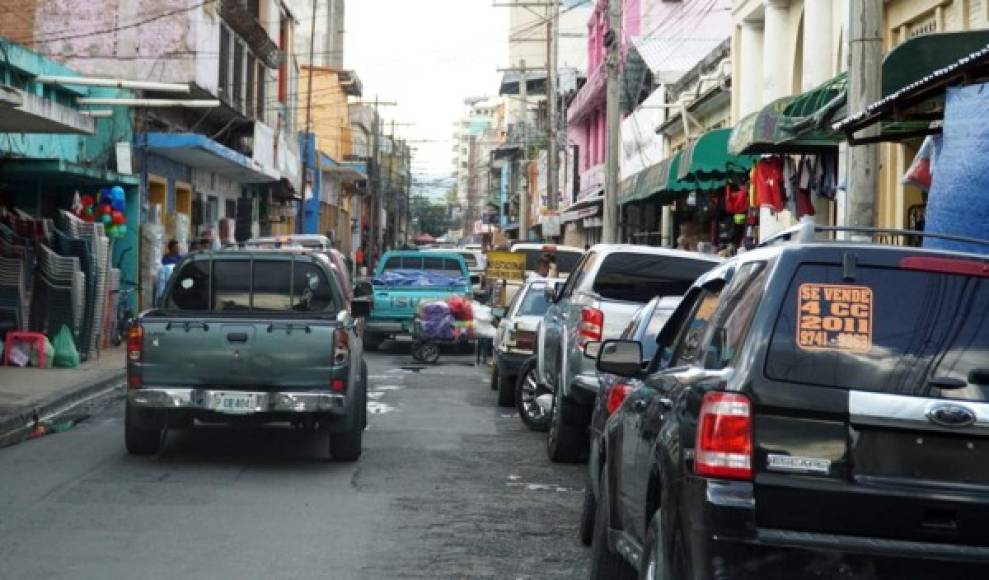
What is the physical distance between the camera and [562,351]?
1312 cm

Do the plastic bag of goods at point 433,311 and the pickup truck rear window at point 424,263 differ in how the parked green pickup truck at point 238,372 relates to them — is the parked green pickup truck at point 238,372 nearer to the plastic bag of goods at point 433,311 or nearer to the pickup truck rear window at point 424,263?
the plastic bag of goods at point 433,311

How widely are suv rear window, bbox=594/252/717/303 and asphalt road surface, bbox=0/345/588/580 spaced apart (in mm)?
1696

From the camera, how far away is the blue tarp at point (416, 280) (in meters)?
26.5

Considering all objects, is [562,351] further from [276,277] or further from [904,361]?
[904,361]

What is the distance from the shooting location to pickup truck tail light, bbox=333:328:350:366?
38.7ft

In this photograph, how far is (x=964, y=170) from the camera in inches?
344

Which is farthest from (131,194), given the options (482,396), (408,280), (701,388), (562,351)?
(701,388)

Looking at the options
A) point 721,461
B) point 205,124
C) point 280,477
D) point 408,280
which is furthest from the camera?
point 205,124

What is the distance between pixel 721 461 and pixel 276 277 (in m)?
8.63

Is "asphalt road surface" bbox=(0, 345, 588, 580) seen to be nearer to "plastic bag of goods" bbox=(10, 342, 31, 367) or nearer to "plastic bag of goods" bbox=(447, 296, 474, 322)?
"plastic bag of goods" bbox=(10, 342, 31, 367)

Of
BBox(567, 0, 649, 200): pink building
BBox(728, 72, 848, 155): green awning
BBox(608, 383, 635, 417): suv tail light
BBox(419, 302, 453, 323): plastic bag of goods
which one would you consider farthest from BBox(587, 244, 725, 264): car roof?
BBox(567, 0, 649, 200): pink building

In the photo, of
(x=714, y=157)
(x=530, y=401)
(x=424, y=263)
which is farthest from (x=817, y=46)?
(x=424, y=263)

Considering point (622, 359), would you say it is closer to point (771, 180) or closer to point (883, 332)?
point (883, 332)

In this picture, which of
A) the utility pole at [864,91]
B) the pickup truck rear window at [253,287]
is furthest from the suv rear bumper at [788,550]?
the pickup truck rear window at [253,287]
